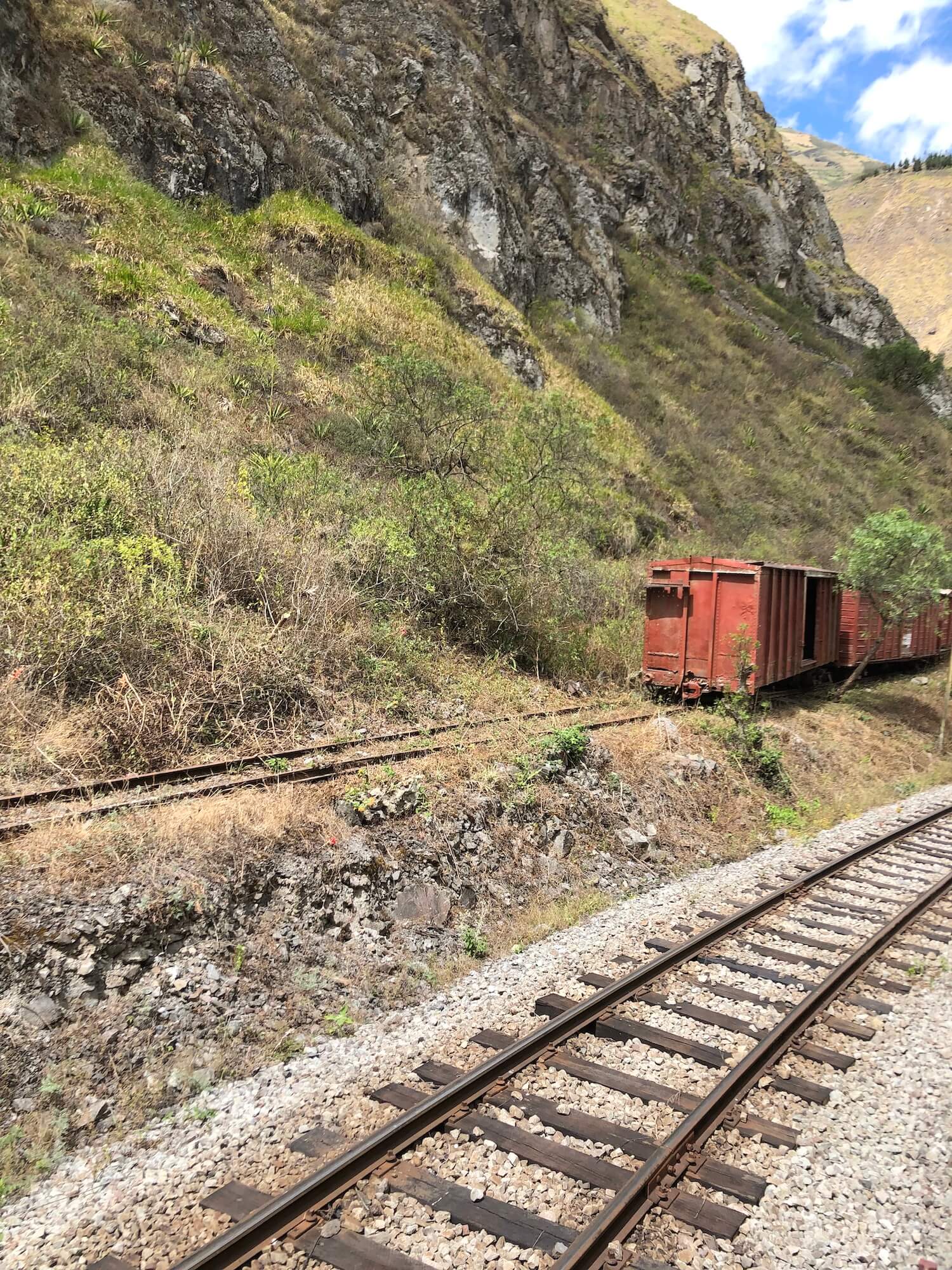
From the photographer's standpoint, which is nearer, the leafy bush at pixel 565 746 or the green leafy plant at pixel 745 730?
the leafy bush at pixel 565 746

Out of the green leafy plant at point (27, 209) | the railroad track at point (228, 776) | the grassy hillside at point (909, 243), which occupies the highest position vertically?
the grassy hillside at point (909, 243)

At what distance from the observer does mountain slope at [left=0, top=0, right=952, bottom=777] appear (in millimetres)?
9188

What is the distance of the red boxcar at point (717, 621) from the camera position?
13750 millimetres

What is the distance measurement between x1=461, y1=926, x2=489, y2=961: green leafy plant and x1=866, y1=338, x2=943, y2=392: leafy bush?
188ft

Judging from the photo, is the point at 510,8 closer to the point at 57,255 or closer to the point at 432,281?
the point at 432,281

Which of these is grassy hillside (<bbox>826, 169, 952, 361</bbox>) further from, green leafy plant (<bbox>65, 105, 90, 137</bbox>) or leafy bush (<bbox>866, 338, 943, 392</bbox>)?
green leafy plant (<bbox>65, 105, 90, 137</bbox>)

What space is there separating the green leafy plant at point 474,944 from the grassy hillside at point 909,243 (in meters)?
132

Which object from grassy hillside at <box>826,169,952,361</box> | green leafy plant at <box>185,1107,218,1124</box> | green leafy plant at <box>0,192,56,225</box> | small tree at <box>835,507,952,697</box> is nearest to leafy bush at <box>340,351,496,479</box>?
green leafy plant at <box>0,192,56,225</box>

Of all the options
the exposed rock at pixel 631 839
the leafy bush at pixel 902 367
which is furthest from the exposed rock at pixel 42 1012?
the leafy bush at pixel 902 367

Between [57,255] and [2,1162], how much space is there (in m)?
17.6

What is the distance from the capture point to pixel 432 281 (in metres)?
26.1

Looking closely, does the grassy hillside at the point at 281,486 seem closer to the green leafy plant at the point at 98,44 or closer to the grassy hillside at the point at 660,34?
the green leafy plant at the point at 98,44

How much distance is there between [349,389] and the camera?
1928cm

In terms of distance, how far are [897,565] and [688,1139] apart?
15795 mm
